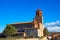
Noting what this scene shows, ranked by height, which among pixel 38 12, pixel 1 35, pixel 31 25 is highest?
pixel 38 12

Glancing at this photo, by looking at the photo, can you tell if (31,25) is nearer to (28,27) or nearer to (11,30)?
(28,27)

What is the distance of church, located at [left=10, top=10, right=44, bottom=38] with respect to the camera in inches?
3196

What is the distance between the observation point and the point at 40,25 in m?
90.2

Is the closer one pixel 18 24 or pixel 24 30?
pixel 24 30

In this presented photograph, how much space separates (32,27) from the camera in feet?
282

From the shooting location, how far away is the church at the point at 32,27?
81188 mm

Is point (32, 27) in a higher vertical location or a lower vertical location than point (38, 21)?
lower

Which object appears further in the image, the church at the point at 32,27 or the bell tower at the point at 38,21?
the bell tower at the point at 38,21

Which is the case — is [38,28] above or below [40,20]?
below

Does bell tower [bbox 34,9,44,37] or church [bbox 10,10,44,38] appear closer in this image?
church [bbox 10,10,44,38]

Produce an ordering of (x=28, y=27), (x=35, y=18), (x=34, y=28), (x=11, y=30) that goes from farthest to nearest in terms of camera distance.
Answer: (x=35, y=18) < (x=28, y=27) < (x=34, y=28) < (x=11, y=30)

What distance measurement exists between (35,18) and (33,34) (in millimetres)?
14956

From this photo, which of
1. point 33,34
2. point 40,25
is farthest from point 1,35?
point 40,25

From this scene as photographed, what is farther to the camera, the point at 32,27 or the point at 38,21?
the point at 38,21
